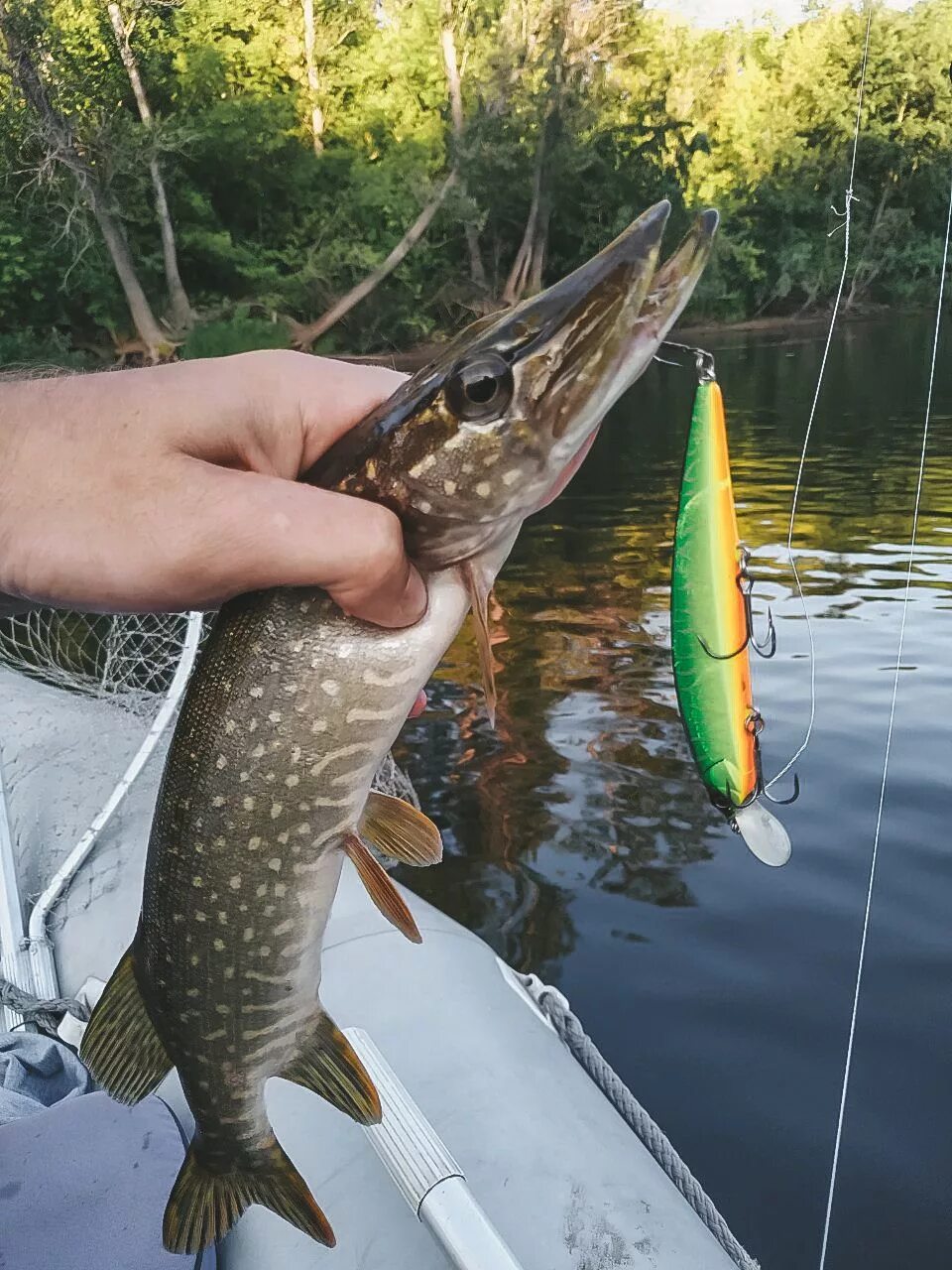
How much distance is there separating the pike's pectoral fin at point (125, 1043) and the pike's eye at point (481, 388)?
0.94m

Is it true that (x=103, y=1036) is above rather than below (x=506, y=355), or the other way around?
below

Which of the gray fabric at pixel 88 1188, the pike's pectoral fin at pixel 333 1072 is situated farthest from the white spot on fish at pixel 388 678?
the gray fabric at pixel 88 1188

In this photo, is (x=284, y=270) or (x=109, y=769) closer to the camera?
(x=109, y=769)

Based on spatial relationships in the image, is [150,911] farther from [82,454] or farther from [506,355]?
[506,355]

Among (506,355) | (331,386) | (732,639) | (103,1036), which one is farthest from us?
(732,639)

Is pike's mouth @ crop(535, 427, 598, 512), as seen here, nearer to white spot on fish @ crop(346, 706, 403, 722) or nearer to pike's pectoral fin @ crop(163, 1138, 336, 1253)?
white spot on fish @ crop(346, 706, 403, 722)

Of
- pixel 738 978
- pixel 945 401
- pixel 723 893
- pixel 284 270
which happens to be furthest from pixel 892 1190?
pixel 284 270

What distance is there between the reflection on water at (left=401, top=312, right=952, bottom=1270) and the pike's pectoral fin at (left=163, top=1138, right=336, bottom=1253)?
938mm

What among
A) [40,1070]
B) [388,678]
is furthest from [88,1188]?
[388,678]

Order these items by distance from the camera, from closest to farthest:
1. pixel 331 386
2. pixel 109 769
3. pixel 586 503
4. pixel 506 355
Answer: pixel 506 355 < pixel 331 386 < pixel 109 769 < pixel 586 503

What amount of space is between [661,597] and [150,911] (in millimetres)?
6762

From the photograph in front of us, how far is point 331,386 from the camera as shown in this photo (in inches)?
52.9

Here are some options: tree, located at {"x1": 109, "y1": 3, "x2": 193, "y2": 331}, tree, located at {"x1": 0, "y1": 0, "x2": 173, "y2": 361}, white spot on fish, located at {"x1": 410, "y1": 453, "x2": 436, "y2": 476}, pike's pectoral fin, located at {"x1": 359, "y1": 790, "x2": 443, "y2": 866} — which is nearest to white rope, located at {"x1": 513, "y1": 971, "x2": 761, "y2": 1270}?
pike's pectoral fin, located at {"x1": 359, "y1": 790, "x2": 443, "y2": 866}

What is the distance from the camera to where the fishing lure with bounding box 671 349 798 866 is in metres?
2.45
